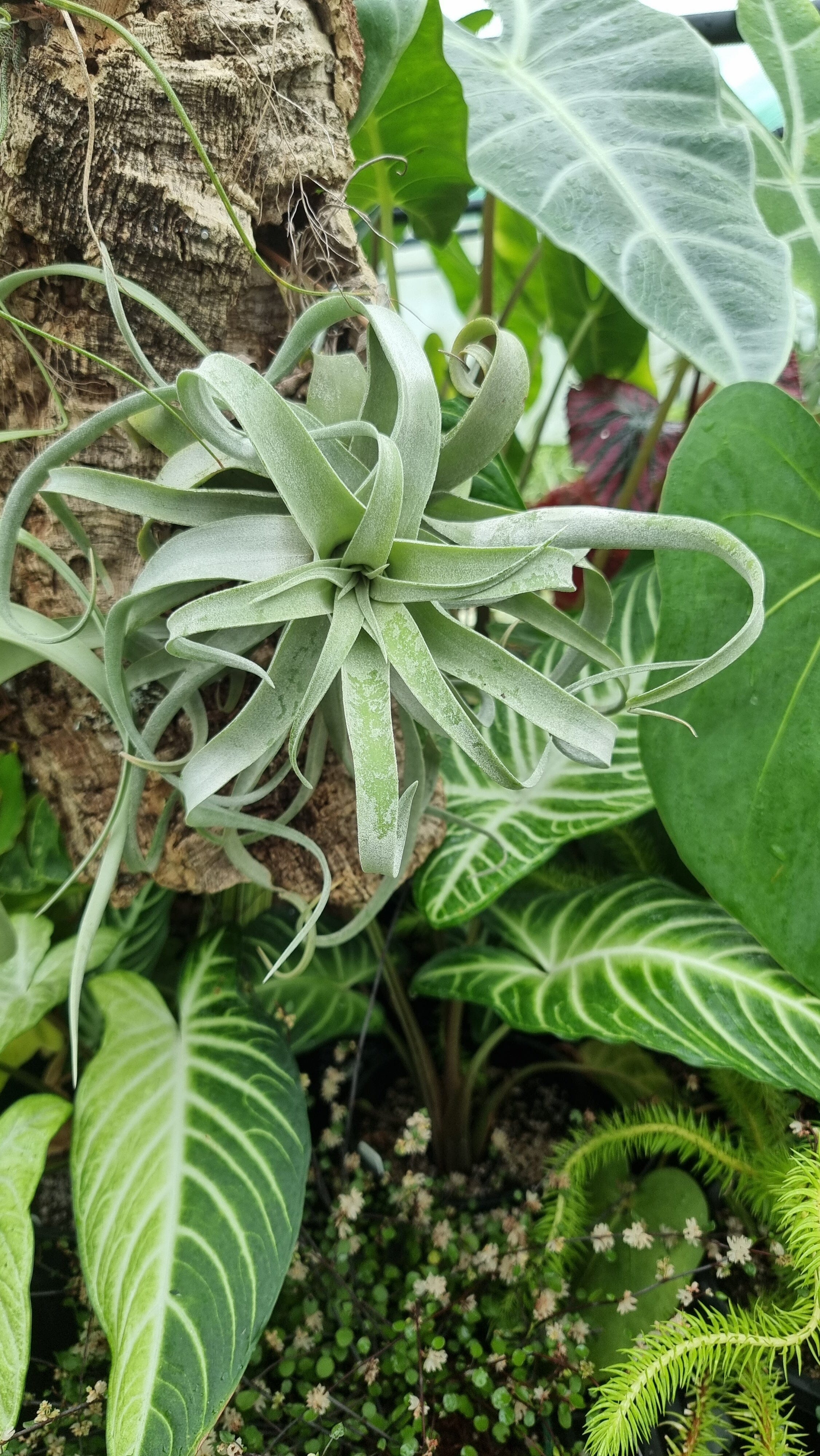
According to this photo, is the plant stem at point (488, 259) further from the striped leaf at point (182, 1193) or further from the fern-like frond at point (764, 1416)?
the fern-like frond at point (764, 1416)

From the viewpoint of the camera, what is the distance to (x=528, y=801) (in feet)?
2.66

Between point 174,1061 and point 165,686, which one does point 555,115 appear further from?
point 174,1061

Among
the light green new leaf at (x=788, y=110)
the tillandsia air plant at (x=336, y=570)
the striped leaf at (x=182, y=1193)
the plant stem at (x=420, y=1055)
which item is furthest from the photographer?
the plant stem at (x=420, y=1055)

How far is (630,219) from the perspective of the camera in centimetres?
62

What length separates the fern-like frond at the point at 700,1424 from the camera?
559 mm

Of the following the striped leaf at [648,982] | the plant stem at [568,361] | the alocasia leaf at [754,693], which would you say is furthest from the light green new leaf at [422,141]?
the striped leaf at [648,982]

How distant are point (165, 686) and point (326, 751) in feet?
0.43

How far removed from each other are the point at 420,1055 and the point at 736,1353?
426 mm

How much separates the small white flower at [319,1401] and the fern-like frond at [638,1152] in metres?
0.21

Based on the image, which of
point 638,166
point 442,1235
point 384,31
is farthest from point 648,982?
point 384,31

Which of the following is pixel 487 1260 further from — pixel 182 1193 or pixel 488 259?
pixel 488 259

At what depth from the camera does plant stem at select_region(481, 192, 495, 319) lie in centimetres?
94

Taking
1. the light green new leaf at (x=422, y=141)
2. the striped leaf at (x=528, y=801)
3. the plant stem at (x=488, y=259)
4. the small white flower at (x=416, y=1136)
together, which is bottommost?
the small white flower at (x=416, y=1136)

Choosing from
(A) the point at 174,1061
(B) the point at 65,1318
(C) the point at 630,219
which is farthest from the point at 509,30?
(B) the point at 65,1318
